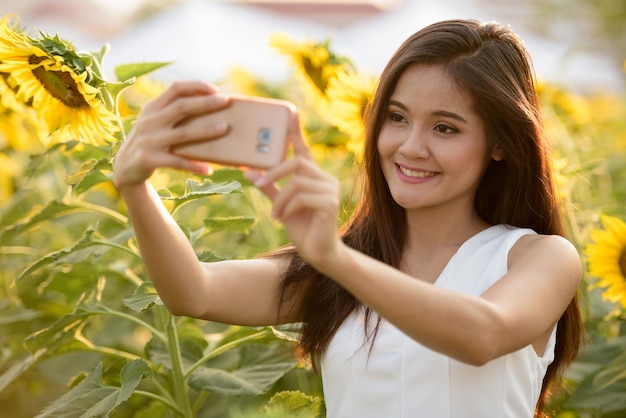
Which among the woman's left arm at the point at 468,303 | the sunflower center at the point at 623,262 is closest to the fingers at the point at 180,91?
the woman's left arm at the point at 468,303

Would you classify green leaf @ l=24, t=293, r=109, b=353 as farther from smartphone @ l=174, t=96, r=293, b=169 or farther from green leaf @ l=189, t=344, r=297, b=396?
smartphone @ l=174, t=96, r=293, b=169

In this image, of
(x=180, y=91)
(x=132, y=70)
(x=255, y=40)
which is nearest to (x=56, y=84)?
(x=132, y=70)

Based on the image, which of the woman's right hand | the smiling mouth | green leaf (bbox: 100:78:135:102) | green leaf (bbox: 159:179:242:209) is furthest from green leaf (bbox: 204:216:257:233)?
the woman's right hand

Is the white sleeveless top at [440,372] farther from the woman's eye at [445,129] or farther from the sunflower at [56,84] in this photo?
the sunflower at [56,84]

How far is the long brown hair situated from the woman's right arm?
0.17 feet

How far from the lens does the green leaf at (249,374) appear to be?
1646 mm

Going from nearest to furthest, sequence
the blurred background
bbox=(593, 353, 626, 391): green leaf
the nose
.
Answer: the nose → bbox=(593, 353, 626, 391): green leaf → the blurred background

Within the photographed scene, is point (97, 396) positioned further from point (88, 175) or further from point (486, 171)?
point (486, 171)

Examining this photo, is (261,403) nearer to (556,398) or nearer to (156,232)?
(556,398)

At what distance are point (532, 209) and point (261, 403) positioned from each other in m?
0.70

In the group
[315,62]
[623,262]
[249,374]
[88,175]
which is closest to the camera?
[88,175]

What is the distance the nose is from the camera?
1.37 metres

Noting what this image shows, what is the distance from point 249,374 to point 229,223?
26 cm

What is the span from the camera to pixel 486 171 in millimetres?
1538
